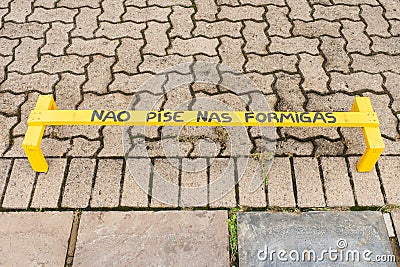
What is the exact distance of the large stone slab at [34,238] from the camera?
2457mm

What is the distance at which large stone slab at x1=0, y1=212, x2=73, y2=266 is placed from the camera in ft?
8.06

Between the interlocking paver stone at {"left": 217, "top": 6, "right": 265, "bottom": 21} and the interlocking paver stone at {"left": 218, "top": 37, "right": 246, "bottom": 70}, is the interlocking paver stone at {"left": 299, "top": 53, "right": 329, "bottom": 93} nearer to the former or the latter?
the interlocking paver stone at {"left": 218, "top": 37, "right": 246, "bottom": 70}

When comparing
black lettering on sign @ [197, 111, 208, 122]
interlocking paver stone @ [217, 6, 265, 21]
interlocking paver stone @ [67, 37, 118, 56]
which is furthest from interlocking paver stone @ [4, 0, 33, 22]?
black lettering on sign @ [197, 111, 208, 122]

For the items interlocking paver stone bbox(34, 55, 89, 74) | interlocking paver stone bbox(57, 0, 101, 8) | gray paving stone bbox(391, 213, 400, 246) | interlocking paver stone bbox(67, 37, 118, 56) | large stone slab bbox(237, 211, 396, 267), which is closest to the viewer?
large stone slab bbox(237, 211, 396, 267)

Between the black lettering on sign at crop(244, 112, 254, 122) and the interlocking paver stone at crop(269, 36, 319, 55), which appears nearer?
the black lettering on sign at crop(244, 112, 254, 122)

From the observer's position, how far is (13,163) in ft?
9.59

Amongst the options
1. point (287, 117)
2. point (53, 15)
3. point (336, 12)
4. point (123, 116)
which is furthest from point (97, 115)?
point (336, 12)

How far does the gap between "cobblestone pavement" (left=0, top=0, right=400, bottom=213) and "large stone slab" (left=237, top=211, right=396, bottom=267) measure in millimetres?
119

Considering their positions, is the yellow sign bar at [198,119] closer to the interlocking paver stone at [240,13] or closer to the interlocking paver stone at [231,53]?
the interlocking paver stone at [231,53]

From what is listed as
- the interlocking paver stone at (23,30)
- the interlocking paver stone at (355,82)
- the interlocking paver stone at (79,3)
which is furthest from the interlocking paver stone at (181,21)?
the interlocking paver stone at (355,82)

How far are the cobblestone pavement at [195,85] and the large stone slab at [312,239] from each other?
0.12 metres

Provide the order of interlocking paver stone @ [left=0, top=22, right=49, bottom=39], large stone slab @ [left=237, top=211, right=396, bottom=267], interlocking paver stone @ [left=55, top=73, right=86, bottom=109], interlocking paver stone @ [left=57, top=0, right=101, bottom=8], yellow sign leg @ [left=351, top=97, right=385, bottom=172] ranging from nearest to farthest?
large stone slab @ [left=237, top=211, right=396, bottom=267] → yellow sign leg @ [left=351, top=97, right=385, bottom=172] → interlocking paver stone @ [left=55, top=73, right=86, bottom=109] → interlocking paver stone @ [left=0, top=22, right=49, bottom=39] → interlocking paver stone @ [left=57, top=0, right=101, bottom=8]

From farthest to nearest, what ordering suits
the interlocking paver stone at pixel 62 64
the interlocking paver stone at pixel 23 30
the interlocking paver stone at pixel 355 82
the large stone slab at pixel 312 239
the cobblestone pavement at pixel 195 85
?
the interlocking paver stone at pixel 23 30 < the interlocking paver stone at pixel 62 64 < the interlocking paver stone at pixel 355 82 < the cobblestone pavement at pixel 195 85 < the large stone slab at pixel 312 239

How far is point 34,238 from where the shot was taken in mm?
2545
